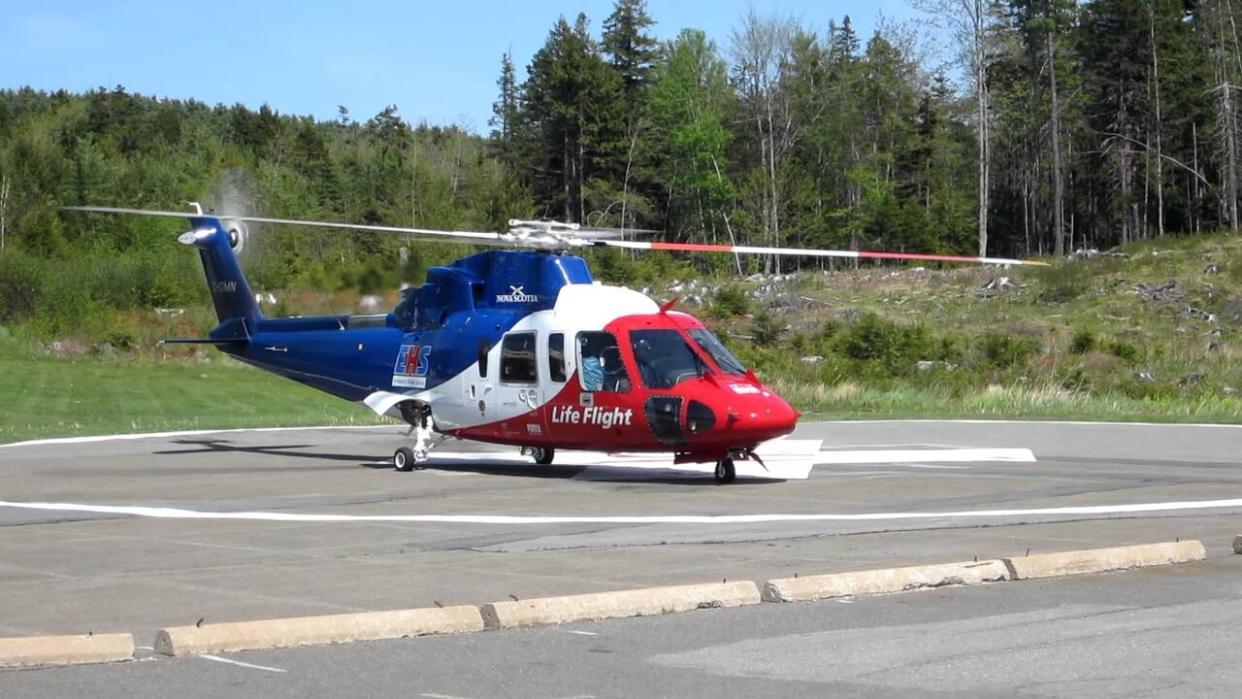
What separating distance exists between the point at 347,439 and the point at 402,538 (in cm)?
1397

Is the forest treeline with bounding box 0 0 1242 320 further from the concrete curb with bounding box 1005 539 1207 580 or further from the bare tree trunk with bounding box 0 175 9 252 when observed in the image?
the concrete curb with bounding box 1005 539 1207 580

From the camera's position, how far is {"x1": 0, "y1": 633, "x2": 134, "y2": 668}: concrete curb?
792cm

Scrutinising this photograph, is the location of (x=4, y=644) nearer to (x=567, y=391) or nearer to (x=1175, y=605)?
(x=1175, y=605)

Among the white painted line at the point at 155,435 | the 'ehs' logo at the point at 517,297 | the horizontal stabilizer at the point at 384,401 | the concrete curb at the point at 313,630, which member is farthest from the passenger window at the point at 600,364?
the white painted line at the point at 155,435

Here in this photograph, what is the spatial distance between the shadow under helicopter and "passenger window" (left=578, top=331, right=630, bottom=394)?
132 cm

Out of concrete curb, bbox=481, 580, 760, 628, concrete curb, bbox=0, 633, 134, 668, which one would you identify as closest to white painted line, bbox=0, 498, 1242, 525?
concrete curb, bbox=481, 580, 760, 628

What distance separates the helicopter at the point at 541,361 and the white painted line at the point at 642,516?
3.03 m

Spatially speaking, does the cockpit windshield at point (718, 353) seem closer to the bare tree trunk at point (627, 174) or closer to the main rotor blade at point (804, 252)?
the main rotor blade at point (804, 252)

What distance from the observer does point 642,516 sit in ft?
51.0

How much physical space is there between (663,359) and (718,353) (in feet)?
2.32

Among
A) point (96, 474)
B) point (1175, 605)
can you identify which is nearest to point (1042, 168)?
point (96, 474)

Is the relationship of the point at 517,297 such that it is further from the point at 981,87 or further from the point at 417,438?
the point at 981,87

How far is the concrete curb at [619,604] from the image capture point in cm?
921

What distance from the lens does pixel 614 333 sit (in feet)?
64.1
